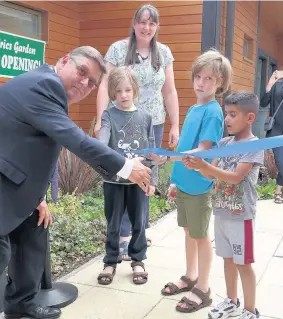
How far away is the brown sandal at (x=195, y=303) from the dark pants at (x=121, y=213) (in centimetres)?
63

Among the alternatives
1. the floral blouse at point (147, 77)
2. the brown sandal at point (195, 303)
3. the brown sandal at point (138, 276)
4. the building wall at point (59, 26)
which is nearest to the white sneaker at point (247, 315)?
the brown sandal at point (195, 303)

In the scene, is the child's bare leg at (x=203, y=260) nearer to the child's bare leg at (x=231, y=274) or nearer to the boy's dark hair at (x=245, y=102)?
the child's bare leg at (x=231, y=274)

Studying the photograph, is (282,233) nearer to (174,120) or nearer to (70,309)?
(174,120)

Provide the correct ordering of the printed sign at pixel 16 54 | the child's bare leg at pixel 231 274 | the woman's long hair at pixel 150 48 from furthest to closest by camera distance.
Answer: the printed sign at pixel 16 54 → the woman's long hair at pixel 150 48 → the child's bare leg at pixel 231 274

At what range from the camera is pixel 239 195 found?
255cm

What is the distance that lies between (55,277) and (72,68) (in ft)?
6.17

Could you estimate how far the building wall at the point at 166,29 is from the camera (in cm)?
780

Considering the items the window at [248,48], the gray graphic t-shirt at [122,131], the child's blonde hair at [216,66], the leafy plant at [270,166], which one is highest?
the window at [248,48]

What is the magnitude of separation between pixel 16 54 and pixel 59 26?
2.32 metres

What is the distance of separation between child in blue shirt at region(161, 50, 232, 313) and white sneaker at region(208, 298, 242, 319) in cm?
18

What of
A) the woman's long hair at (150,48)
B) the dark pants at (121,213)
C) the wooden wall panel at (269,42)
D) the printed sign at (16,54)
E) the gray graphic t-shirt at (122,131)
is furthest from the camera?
the wooden wall panel at (269,42)

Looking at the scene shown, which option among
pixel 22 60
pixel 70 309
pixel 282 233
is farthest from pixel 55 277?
pixel 22 60

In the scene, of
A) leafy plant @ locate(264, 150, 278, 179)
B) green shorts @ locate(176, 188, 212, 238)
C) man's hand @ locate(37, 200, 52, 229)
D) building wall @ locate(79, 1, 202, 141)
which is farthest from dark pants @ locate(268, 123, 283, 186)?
man's hand @ locate(37, 200, 52, 229)

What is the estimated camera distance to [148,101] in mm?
3803
